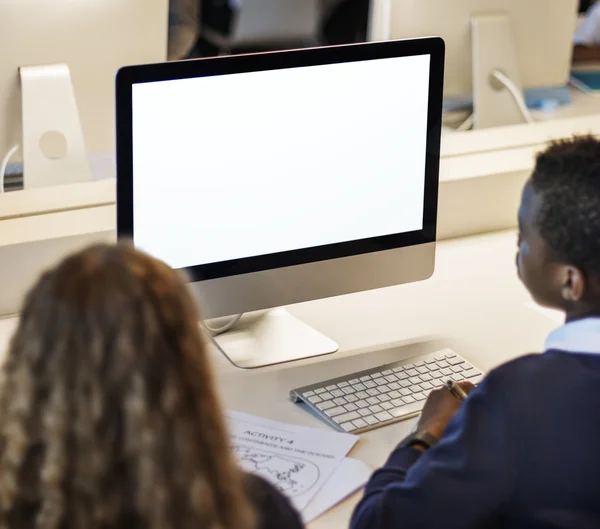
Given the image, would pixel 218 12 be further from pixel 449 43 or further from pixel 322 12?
pixel 449 43

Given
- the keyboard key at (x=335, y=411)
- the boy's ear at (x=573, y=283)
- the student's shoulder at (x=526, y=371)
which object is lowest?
the keyboard key at (x=335, y=411)

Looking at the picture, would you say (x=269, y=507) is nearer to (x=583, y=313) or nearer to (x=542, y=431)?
(x=542, y=431)

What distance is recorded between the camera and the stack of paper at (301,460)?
1.07 meters

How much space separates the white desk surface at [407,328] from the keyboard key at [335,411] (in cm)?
2

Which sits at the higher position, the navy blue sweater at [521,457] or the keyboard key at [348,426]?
the navy blue sweater at [521,457]

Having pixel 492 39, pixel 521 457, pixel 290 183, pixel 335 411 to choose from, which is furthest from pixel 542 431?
pixel 492 39

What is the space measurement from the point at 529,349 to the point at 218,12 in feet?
9.75

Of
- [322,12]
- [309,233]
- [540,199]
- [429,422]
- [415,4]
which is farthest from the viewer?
[322,12]

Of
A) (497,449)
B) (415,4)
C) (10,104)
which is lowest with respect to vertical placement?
(497,449)

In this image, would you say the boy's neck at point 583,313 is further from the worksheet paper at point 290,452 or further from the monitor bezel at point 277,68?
the monitor bezel at point 277,68

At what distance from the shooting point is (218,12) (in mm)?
4062

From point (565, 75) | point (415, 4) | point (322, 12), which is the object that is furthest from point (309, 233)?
point (322, 12)

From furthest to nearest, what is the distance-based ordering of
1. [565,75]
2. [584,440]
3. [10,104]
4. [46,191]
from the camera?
[565,75] < [10,104] < [46,191] < [584,440]

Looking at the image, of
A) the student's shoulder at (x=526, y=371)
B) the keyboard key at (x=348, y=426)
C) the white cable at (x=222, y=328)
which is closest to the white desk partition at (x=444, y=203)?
the white cable at (x=222, y=328)
